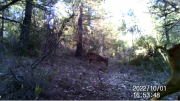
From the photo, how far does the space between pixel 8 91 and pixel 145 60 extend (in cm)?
1076

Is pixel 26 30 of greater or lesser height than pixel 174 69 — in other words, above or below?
above

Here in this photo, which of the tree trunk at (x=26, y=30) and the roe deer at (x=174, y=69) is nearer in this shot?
the roe deer at (x=174, y=69)

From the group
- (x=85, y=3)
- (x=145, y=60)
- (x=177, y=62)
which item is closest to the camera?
(x=177, y=62)

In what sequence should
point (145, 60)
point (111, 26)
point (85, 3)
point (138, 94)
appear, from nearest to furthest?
point (138, 94)
point (145, 60)
point (85, 3)
point (111, 26)

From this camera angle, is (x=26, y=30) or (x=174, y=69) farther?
(x=26, y=30)

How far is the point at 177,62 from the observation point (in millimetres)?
2354

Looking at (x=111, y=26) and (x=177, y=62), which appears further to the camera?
(x=111, y=26)

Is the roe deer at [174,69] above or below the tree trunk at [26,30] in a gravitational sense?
below

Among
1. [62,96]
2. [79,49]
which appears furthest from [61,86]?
[79,49]

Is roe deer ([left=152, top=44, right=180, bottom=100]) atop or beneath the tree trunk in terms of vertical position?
beneath

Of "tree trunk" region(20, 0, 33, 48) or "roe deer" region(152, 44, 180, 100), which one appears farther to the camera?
"tree trunk" region(20, 0, 33, 48)

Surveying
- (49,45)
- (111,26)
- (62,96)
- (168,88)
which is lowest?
(62,96)

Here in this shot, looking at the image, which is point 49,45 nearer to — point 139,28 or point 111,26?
point 139,28

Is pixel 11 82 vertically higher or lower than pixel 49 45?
lower
